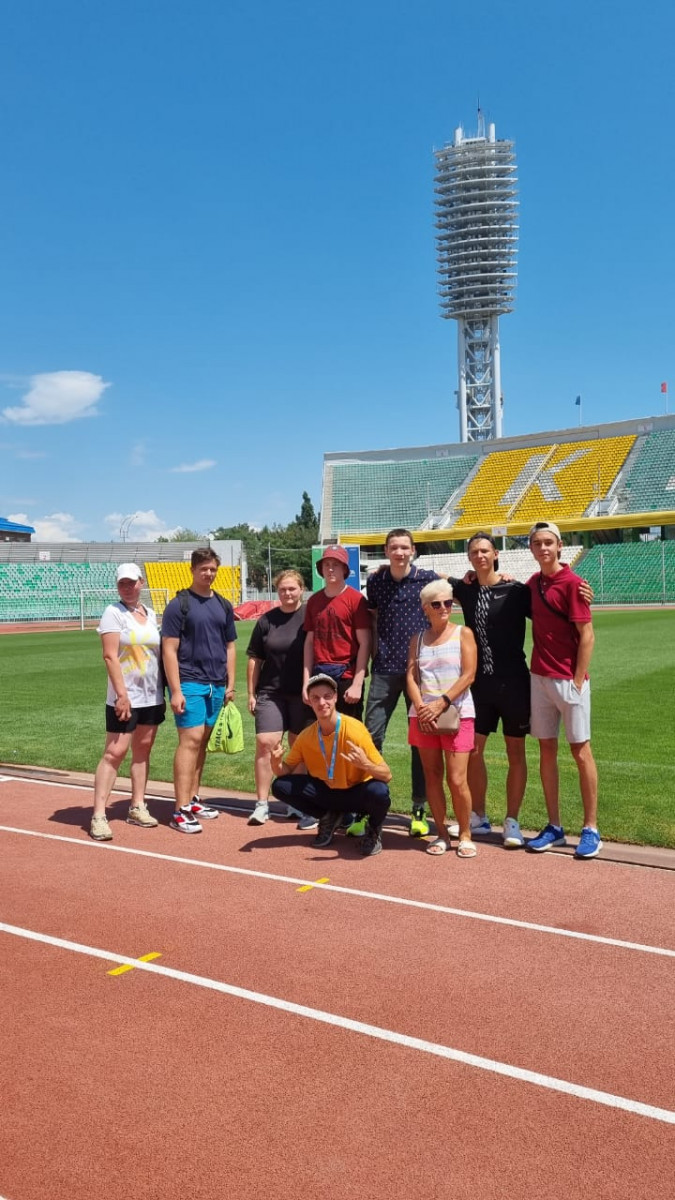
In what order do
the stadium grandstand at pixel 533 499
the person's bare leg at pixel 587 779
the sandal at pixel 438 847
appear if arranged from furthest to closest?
the stadium grandstand at pixel 533 499, the sandal at pixel 438 847, the person's bare leg at pixel 587 779

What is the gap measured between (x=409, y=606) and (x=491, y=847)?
5.74 feet

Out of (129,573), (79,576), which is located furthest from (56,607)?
(129,573)

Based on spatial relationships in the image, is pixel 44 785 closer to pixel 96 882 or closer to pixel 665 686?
pixel 96 882

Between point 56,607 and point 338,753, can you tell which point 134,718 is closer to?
point 338,753

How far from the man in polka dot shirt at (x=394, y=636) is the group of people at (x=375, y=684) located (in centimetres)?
1

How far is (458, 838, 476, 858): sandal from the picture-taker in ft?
20.3

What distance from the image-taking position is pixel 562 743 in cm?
1052

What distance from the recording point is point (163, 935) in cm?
484

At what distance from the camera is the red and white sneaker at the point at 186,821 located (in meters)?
6.96

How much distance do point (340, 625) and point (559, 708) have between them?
64.2 inches

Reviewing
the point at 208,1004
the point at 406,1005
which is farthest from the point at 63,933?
the point at 406,1005

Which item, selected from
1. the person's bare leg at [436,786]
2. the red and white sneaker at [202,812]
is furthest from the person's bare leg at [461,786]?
the red and white sneaker at [202,812]

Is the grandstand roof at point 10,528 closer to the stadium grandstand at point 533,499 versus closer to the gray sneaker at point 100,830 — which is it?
the stadium grandstand at point 533,499

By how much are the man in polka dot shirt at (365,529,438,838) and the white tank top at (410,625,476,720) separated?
375mm
